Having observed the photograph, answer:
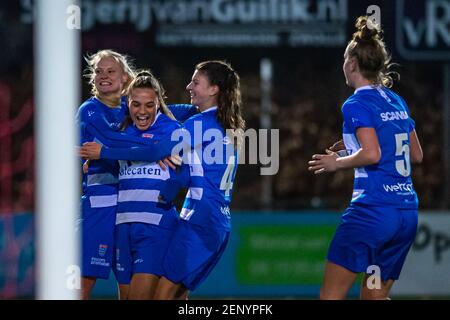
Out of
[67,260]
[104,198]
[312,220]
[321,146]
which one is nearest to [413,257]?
[312,220]

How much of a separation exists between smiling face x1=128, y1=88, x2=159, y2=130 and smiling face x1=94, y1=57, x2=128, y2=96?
315 mm

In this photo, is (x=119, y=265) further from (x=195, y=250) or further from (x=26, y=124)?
(x=26, y=124)

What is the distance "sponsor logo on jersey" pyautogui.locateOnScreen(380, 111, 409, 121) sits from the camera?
514 cm

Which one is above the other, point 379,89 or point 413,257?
point 379,89

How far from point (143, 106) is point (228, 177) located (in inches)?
23.9

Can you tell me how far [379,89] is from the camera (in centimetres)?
526

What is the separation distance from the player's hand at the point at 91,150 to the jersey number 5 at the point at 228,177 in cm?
68

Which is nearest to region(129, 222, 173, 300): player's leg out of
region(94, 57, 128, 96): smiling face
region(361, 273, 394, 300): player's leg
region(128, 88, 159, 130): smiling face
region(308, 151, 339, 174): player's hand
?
region(128, 88, 159, 130): smiling face

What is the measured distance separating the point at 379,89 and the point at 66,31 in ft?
6.47

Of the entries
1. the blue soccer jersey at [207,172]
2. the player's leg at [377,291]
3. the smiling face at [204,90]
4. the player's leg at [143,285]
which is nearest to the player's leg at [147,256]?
the player's leg at [143,285]

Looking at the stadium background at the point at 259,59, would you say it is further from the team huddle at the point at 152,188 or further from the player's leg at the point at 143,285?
the player's leg at the point at 143,285

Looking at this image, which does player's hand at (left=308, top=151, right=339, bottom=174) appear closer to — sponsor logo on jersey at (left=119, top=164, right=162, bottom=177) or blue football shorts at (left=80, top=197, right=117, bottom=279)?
sponsor logo on jersey at (left=119, top=164, right=162, bottom=177)

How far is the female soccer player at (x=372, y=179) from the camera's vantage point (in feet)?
16.7

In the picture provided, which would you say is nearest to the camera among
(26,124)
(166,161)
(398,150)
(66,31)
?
(66,31)
